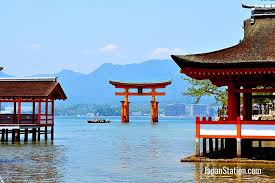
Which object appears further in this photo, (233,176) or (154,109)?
(154,109)

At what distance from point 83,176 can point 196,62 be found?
750 cm

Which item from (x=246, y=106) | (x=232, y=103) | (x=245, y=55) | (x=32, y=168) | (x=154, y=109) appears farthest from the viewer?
(x=154, y=109)

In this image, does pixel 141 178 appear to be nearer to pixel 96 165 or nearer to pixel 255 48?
pixel 96 165

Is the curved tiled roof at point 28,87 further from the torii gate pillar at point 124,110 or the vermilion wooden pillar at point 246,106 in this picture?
the torii gate pillar at point 124,110

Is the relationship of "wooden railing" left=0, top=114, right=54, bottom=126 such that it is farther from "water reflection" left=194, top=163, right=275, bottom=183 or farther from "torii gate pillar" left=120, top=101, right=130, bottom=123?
"torii gate pillar" left=120, top=101, right=130, bottom=123

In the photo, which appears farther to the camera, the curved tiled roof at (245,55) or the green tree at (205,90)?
the green tree at (205,90)

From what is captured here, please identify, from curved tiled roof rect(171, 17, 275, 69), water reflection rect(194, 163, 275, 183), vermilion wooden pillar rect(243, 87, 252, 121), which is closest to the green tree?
vermilion wooden pillar rect(243, 87, 252, 121)

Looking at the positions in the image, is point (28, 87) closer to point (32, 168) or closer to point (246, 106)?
point (246, 106)

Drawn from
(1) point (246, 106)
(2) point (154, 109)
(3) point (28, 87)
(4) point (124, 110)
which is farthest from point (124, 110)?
(1) point (246, 106)

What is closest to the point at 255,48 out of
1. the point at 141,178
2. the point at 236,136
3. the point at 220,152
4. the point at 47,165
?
the point at 236,136

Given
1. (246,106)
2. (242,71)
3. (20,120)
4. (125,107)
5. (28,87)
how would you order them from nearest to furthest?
(242,71) < (246,106) < (20,120) < (28,87) < (125,107)

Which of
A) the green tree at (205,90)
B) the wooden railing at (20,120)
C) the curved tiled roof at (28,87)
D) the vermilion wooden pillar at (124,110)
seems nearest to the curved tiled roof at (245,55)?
the curved tiled roof at (28,87)

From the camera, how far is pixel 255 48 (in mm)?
28438

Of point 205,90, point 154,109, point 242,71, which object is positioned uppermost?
point 205,90
